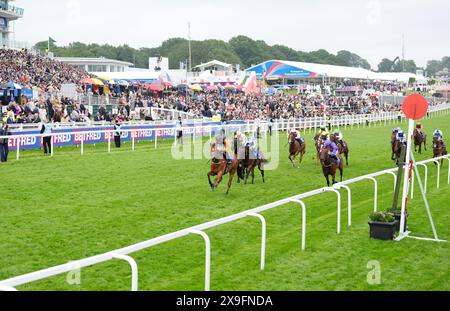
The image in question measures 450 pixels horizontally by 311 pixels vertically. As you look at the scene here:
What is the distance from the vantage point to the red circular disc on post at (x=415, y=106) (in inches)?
338

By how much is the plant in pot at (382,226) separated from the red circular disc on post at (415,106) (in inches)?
62.3

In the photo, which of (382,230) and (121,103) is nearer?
(382,230)

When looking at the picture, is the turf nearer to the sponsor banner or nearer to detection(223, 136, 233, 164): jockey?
detection(223, 136, 233, 164): jockey

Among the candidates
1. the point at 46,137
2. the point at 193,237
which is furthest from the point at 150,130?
the point at 193,237

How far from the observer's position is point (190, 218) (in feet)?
32.8

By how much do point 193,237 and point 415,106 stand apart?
396 cm

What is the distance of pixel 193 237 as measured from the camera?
8.57 m

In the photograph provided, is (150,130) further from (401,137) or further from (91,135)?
(401,137)

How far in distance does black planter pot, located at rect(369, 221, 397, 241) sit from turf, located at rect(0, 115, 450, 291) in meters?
0.18

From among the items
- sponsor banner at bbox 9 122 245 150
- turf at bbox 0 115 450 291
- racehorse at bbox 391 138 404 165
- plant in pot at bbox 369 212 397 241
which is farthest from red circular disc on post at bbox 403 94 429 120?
racehorse at bbox 391 138 404 165

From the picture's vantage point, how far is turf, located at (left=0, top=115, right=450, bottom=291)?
6.66m
